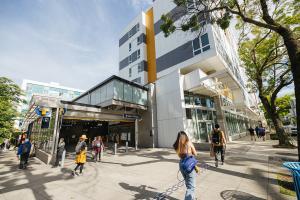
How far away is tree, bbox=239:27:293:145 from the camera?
41.7 ft

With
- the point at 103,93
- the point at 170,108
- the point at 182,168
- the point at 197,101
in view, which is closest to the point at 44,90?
the point at 103,93

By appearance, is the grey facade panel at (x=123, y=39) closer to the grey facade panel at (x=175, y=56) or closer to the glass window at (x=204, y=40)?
the grey facade panel at (x=175, y=56)

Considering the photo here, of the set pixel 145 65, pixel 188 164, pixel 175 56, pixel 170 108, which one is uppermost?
pixel 145 65


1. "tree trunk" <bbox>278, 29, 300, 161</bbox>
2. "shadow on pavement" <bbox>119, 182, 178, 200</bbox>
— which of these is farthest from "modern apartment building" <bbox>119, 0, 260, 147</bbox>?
"shadow on pavement" <bbox>119, 182, 178, 200</bbox>

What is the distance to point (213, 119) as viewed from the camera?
19047 mm

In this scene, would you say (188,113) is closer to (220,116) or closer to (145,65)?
(220,116)

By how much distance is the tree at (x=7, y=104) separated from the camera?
453 inches

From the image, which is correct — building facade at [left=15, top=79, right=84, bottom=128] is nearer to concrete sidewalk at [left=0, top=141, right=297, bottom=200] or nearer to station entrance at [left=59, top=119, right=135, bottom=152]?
station entrance at [left=59, top=119, right=135, bottom=152]

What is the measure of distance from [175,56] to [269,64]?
9436 millimetres

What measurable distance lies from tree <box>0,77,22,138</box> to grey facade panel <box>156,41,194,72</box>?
51.6 ft

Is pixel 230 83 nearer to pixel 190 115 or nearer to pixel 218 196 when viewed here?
pixel 190 115

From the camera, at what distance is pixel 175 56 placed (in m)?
18.6

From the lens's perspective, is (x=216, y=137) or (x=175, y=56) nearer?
(x=216, y=137)

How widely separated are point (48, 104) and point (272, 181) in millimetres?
12858
